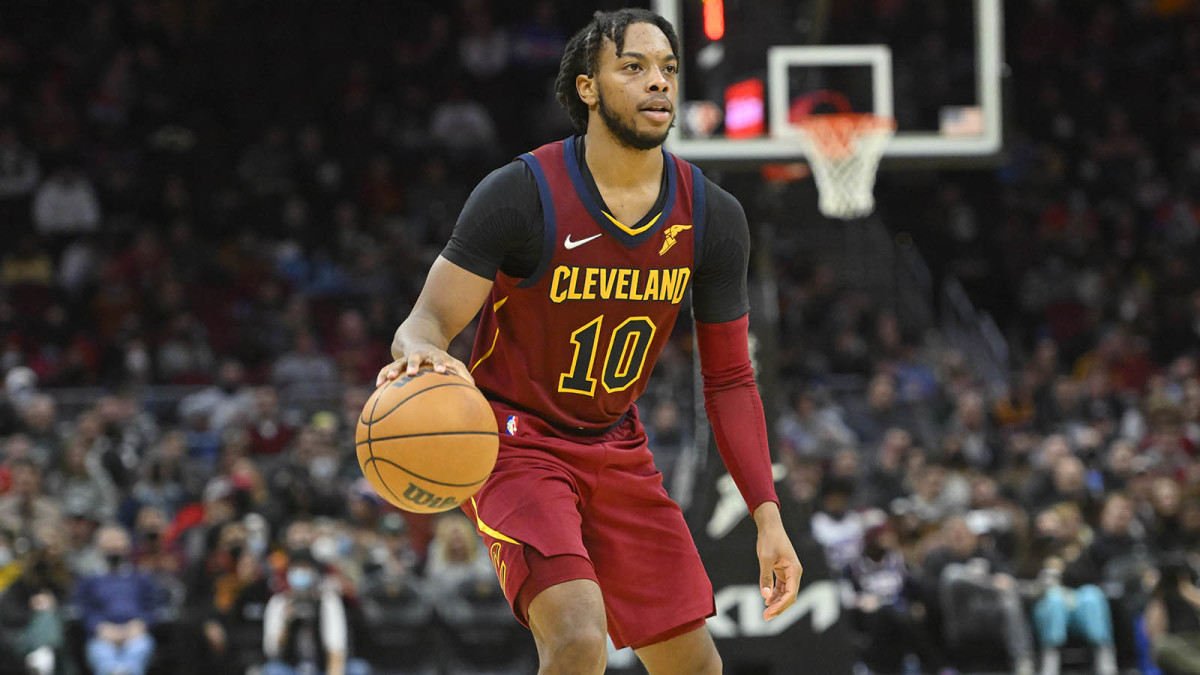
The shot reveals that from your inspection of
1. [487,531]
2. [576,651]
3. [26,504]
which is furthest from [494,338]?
[26,504]

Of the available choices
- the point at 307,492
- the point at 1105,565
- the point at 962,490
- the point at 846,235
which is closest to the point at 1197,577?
the point at 1105,565

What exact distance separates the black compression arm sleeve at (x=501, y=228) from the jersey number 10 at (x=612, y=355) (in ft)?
0.79

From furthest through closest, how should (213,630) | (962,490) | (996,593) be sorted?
(962,490)
(996,593)
(213,630)

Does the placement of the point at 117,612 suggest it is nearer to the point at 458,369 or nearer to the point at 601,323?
the point at 601,323

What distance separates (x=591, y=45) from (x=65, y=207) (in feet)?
42.3

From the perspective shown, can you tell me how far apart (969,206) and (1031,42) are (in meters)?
2.81

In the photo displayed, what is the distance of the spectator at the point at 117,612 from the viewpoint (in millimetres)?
10133

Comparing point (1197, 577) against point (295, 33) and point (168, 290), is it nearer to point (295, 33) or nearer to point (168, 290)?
point (168, 290)

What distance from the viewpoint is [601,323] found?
13.7 feet

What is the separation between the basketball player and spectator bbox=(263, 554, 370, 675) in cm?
631

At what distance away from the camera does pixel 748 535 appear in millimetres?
8719

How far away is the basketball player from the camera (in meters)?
4.01

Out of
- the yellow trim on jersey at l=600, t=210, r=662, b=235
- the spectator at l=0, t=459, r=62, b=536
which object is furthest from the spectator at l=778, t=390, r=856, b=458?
the yellow trim on jersey at l=600, t=210, r=662, b=235

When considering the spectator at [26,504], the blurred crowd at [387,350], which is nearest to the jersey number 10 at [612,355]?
Answer: the blurred crowd at [387,350]
